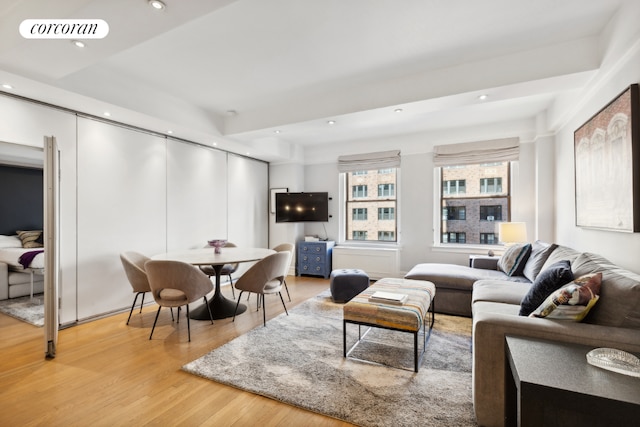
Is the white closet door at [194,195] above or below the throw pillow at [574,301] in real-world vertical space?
above

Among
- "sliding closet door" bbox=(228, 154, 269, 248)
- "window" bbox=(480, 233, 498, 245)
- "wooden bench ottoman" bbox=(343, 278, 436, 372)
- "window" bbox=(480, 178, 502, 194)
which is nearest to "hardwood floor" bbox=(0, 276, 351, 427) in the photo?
"wooden bench ottoman" bbox=(343, 278, 436, 372)

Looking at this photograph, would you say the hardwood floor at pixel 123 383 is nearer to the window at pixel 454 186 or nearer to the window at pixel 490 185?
the window at pixel 454 186

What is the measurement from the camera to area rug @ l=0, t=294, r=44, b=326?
350 cm

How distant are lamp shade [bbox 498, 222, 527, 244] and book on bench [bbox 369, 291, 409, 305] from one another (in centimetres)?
236

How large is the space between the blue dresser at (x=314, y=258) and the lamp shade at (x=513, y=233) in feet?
9.63

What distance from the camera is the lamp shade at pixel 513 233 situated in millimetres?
4121

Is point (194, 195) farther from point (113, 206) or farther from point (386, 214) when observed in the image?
point (386, 214)

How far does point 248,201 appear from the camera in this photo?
230 inches

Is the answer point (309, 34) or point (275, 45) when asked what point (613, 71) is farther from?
point (275, 45)

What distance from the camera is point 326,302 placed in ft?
13.8

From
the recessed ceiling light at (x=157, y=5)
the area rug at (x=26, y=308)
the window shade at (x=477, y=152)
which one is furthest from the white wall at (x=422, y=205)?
the area rug at (x=26, y=308)

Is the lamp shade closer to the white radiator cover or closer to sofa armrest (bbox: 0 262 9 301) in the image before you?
the white radiator cover

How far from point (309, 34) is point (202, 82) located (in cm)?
153

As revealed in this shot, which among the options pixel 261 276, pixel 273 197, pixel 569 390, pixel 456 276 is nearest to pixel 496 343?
pixel 569 390
